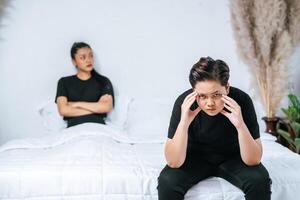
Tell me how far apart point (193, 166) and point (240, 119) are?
297 millimetres

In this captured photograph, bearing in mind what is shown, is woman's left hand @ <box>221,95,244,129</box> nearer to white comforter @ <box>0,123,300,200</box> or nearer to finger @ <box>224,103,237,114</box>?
finger @ <box>224,103,237,114</box>

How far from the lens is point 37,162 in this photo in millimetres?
1901

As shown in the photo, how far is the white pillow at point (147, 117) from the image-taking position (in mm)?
2861

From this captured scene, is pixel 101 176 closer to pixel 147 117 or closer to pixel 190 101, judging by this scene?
pixel 190 101

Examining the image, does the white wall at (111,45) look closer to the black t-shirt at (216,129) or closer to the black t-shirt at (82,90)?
the black t-shirt at (82,90)

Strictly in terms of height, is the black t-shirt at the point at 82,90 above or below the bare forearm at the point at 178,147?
above

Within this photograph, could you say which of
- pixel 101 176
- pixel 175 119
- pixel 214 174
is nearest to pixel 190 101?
pixel 175 119

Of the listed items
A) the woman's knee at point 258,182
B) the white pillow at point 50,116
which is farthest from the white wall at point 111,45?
the woman's knee at point 258,182

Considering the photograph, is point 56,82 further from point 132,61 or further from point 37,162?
point 37,162

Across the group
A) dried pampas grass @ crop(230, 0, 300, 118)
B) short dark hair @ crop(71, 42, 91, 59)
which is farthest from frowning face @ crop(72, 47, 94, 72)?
dried pampas grass @ crop(230, 0, 300, 118)

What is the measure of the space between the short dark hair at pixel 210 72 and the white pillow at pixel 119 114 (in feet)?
4.10

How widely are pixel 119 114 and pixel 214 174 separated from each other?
116cm

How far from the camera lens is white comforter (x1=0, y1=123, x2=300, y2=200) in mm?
1741

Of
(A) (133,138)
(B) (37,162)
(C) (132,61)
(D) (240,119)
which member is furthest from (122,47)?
(D) (240,119)
